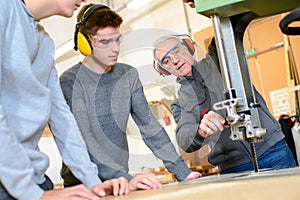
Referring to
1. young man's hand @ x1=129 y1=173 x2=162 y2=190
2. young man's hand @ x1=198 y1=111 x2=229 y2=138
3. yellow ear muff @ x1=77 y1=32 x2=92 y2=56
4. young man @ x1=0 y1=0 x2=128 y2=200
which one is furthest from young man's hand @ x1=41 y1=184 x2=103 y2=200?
yellow ear muff @ x1=77 y1=32 x2=92 y2=56

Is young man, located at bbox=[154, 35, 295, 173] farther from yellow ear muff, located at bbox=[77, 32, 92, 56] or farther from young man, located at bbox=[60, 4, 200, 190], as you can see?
yellow ear muff, located at bbox=[77, 32, 92, 56]

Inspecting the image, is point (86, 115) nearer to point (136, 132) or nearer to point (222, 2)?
point (136, 132)

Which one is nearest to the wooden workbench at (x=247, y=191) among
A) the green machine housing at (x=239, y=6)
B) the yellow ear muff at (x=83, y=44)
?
the green machine housing at (x=239, y=6)

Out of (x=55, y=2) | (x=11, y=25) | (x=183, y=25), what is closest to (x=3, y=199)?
(x=11, y=25)

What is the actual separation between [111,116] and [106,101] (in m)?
0.06

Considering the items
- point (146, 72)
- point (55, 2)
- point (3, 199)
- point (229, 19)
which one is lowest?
point (3, 199)

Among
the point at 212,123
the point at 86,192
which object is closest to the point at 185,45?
the point at 212,123

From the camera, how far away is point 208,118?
1.18 meters

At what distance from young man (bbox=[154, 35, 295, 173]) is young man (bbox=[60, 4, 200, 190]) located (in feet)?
0.37

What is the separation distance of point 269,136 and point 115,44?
0.69 m

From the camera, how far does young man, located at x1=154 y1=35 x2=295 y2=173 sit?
1.31 meters

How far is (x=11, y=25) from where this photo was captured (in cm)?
82

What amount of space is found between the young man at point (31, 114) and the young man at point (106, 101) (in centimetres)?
25

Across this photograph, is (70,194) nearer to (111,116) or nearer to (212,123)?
(212,123)
